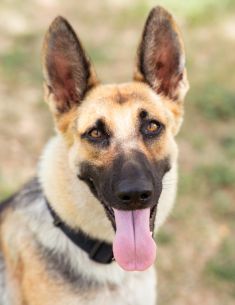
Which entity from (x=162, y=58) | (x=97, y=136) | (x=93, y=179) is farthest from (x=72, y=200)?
(x=162, y=58)

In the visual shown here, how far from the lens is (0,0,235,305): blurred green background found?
482cm

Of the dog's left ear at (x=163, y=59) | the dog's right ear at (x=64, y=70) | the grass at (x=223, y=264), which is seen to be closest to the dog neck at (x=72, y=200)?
the dog's right ear at (x=64, y=70)

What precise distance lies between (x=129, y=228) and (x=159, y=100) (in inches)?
33.9

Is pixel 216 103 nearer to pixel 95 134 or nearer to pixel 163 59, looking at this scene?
pixel 163 59

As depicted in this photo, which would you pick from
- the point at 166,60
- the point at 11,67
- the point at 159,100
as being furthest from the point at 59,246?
the point at 11,67

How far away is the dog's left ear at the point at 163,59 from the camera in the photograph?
3389 mm

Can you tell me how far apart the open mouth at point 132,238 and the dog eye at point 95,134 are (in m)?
0.41

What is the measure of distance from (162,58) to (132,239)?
1182mm

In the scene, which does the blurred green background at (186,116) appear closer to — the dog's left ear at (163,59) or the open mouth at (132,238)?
the open mouth at (132,238)

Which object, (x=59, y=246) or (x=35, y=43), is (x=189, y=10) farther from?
(x=59, y=246)

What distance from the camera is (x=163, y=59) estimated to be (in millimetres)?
3568

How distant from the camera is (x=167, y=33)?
346 cm

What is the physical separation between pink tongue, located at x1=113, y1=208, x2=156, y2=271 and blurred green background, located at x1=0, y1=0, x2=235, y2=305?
5.06 ft

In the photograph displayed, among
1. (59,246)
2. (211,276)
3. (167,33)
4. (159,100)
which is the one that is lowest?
(211,276)
